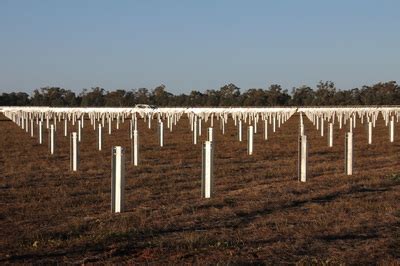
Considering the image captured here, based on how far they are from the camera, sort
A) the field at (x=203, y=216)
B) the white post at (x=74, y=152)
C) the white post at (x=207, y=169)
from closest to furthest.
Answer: the field at (x=203, y=216) < the white post at (x=207, y=169) < the white post at (x=74, y=152)

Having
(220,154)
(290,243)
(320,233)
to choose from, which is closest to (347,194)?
(320,233)

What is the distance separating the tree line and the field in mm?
109315

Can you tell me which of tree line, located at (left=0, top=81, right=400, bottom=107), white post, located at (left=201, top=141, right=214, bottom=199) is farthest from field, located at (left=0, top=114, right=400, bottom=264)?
tree line, located at (left=0, top=81, right=400, bottom=107)

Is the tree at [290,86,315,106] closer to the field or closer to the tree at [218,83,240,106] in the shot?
the tree at [218,83,240,106]

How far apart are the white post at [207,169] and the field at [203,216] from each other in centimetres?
22

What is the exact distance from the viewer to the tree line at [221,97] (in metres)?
127

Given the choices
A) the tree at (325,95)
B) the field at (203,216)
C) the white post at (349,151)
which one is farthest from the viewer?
the tree at (325,95)

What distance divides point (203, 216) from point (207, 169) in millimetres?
2055

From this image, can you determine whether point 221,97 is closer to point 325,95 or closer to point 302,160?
point 325,95

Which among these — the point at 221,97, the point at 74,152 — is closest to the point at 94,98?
the point at 221,97

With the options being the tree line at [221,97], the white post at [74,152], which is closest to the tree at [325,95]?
the tree line at [221,97]

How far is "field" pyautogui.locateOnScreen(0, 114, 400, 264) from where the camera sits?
25.0 feet

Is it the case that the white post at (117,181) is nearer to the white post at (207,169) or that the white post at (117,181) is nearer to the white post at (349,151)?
the white post at (207,169)

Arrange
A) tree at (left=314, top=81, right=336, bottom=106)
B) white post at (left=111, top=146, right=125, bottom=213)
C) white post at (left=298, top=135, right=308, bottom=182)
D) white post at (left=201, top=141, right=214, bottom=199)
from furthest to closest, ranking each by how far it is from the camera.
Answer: tree at (left=314, top=81, right=336, bottom=106), white post at (left=298, top=135, right=308, bottom=182), white post at (left=201, top=141, right=214, bottom=199), white post at (left=111, top=146, right=125, bottom=213)
